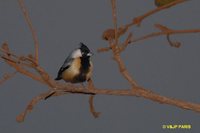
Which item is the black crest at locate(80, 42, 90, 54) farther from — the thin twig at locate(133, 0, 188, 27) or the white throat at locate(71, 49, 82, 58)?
the thin twig at locate(133, 0, 188, 27)

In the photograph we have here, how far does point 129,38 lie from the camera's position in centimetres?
58

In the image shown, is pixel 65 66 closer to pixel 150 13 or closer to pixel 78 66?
pixel 78 66

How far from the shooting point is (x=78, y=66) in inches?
62.9

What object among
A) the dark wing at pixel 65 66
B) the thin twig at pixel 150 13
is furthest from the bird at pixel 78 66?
the thin twig at pixel 150 13

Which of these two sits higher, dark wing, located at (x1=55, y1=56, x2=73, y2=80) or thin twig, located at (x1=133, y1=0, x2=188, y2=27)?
thin twig, located at (x1=133, y1=0, x2=188, y2=27)

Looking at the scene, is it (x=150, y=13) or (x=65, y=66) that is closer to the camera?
(x=150, y=13)

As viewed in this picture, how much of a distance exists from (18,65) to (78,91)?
0.34ft

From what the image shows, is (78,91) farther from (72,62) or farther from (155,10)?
(72,62)

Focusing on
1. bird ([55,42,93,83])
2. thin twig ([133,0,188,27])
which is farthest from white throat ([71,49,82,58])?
thin twig ([133,0,188,27])

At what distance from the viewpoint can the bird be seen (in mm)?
1565

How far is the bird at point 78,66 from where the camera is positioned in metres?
1.57

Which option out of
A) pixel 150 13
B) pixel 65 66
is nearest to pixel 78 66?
pixel 65 66

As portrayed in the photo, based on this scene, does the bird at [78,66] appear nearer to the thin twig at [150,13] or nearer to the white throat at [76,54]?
the white throat at [76,54]

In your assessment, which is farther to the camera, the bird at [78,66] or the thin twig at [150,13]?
the bird at [78,66]
